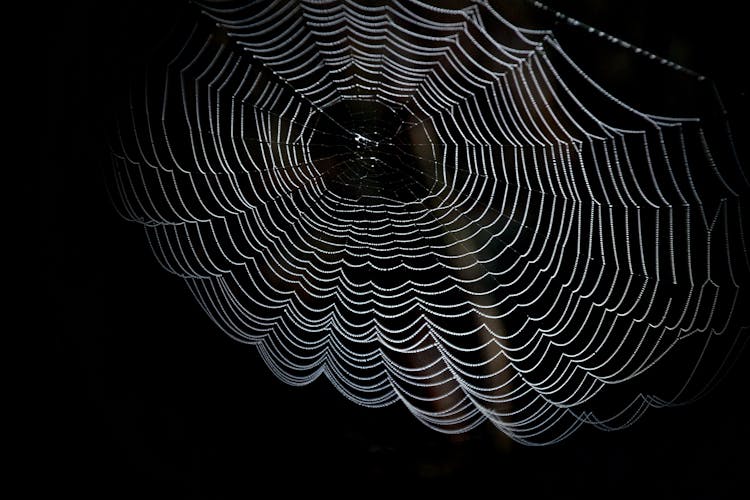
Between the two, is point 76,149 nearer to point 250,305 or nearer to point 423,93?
point 250,305

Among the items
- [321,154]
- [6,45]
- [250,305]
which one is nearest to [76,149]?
[6,45]

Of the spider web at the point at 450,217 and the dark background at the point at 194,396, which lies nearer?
the dark background at the point at 194,396

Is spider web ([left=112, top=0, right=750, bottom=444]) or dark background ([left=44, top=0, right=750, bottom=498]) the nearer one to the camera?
dark background ([left=44, top=0, right=750, bottom=498])

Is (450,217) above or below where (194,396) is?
above

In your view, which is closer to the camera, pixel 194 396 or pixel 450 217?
pixel 194 396
